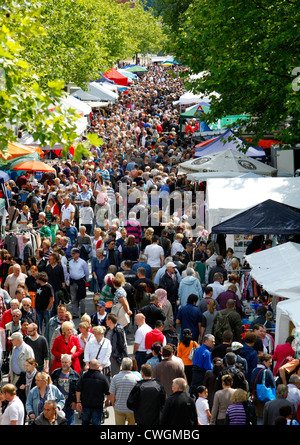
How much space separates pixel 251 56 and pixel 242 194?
375cm

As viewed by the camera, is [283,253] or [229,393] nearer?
[229,393]

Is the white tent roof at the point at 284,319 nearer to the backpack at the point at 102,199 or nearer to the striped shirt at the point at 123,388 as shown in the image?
the striped shirt at the point at 123,388

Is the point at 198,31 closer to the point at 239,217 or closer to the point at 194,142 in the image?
the point at 239,217

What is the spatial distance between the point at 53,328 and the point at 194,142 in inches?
837

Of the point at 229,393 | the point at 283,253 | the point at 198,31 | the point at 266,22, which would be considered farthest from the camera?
the point at 198,31

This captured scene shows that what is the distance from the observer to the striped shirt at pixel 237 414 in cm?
870

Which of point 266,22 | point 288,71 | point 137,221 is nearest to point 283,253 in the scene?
point 137,221

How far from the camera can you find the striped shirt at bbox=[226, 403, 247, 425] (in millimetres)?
8703

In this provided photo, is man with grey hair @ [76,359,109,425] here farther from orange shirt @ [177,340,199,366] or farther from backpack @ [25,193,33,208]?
backpack @ [25,193,33,208]

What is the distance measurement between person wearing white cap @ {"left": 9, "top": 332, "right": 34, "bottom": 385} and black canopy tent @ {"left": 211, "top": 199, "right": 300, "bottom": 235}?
5203mm

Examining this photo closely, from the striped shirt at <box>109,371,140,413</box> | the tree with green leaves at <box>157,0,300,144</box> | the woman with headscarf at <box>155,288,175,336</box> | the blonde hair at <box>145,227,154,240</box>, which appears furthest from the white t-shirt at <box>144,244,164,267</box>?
the striped shirt at <box>109,371,140,413</box>


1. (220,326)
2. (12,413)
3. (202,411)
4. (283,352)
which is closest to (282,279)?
(220,326)

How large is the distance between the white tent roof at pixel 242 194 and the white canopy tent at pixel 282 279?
294 centimetres

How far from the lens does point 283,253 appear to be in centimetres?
1297
